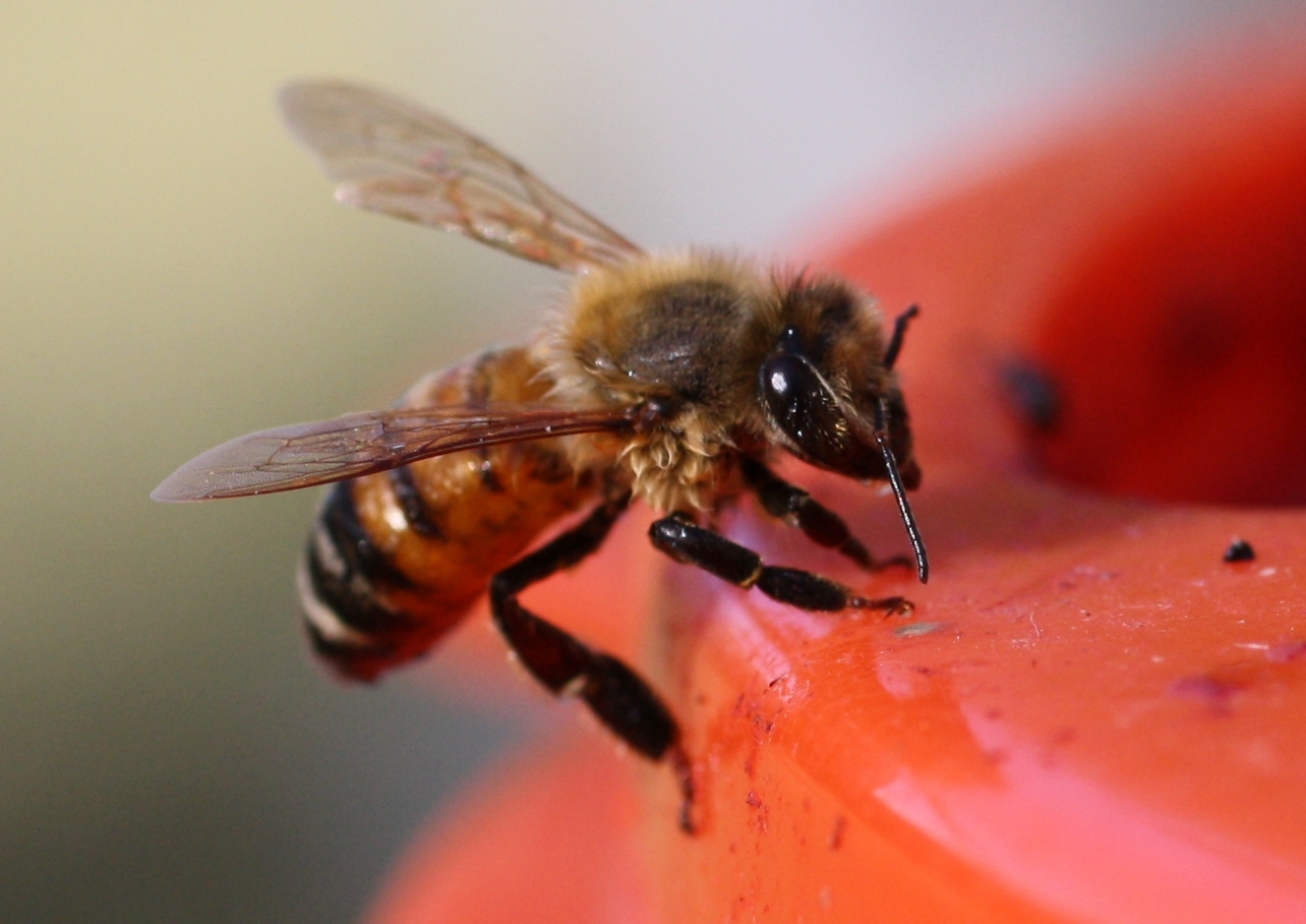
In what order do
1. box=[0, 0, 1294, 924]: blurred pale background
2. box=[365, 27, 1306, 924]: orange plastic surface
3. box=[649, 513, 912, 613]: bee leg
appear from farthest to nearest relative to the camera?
box=[0, 0, 1294, 924]: blurred pale background
box=[649, 513, 912, 613]: bee leg
box=[365, 27, 1306, 924]: orange plastic surface

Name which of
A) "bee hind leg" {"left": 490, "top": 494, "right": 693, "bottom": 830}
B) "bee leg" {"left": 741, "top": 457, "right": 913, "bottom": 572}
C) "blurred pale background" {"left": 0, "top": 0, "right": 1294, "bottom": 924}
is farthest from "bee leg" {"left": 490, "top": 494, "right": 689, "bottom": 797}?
"blurred pale background" {"left": 0, "top": 0, "right": 1294, "bottom": 924}

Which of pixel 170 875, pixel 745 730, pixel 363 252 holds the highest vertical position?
pixel 363 252

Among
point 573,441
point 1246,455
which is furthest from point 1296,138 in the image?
point 573,441

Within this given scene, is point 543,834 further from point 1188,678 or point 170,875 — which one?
point 170,875

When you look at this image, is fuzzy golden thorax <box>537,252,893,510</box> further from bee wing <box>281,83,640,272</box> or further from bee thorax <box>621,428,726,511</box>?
bee wing <box>281,83,640,272</box>

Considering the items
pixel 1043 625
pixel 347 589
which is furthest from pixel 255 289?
pixel 1043 625

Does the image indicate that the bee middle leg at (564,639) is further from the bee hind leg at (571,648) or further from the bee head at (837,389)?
the bee head at (837,389)
